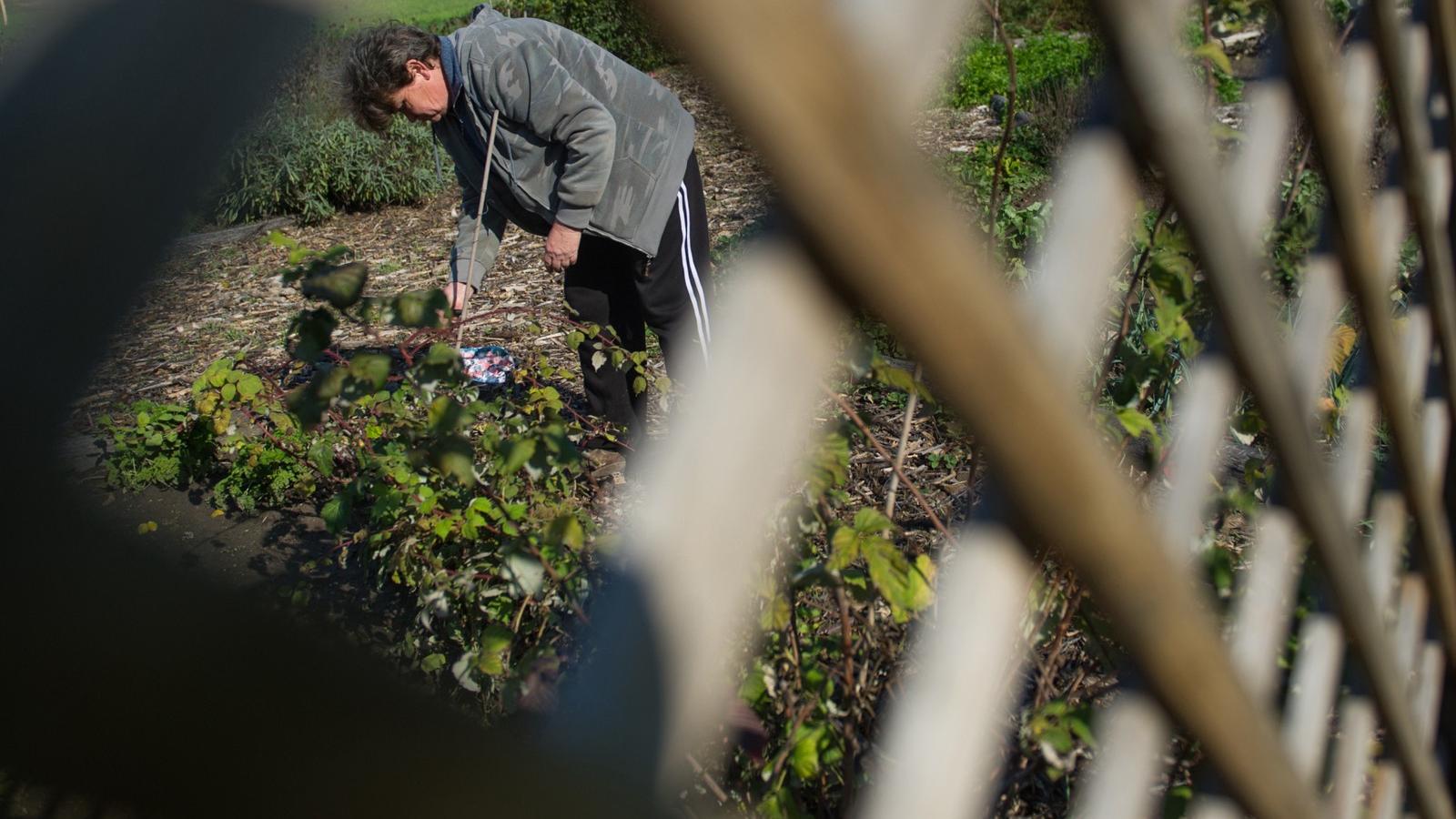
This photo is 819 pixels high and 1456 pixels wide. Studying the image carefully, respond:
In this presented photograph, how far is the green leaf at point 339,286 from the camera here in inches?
55.9

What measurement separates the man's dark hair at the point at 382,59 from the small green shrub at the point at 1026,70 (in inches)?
213

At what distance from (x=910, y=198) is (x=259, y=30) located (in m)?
0.34

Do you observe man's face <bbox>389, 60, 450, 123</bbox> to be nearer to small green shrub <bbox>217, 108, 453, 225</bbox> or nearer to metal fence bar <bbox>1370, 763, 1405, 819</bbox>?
metal fence bar <bbox>1370, 763, 1405, 819</bbox>

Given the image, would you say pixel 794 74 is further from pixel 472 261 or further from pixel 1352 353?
pixel 472 261

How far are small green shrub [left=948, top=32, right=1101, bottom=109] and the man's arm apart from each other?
5.11 metres

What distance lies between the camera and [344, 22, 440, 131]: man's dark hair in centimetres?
362

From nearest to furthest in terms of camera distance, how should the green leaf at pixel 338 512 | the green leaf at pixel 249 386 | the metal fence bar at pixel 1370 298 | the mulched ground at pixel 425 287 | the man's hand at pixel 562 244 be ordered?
the metal fence bar at pixel 1370 298
the green leaf at pixel 338 512
the green leaf at pixel 249 386
the man's hand at pixel 562 244
the mulched ground at pixel 425 287

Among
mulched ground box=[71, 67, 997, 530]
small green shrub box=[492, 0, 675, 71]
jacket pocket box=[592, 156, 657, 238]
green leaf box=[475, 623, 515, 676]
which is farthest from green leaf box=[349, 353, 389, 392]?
small green shrub box=[492, 0, 675, 71]

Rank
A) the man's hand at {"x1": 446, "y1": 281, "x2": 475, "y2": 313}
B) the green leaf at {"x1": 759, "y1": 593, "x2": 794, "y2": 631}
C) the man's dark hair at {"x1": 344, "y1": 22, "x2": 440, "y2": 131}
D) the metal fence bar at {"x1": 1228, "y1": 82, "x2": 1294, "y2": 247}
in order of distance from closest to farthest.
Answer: the metal fence bar at {"x1": 1228, "y1": 82, "x2": 1294, "y2": 247}, the green leaf at {"x1": 759, "y1": 593, "x2": 794, "y2": 631}, the man's dark hair at {"x1": 344, "y1": 22, "x2": 440, "y2": 131}, the man's hand at {"x1": 446, "y1": 281, "x2": 475, "y2": 313}

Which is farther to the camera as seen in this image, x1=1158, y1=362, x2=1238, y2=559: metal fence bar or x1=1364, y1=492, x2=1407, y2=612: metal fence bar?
x1=1364, y1=492, x2=1407, y2=612: metal fence bar

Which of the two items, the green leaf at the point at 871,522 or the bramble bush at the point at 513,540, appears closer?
the green leaf at the point at 871,522

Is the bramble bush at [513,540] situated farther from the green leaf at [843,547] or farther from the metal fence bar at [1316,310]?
the metal fence bar at [1316,310]

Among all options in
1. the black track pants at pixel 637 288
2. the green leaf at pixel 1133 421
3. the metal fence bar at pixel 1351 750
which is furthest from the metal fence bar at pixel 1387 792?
the black track pants at pixel 637 288

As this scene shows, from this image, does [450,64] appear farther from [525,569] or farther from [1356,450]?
[1356,450]
